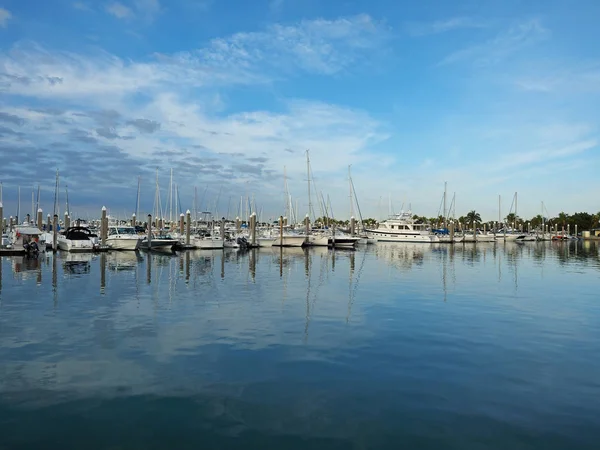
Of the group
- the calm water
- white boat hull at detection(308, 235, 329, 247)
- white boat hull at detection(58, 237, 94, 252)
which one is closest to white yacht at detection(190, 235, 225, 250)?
white boat hull at detection(58, 237, 94, 252)

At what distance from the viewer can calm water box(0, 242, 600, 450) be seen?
816 centimetres

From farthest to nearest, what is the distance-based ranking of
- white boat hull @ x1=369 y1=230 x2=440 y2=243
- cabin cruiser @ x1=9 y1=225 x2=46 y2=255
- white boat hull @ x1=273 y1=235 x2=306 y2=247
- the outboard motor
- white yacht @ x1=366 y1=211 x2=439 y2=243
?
white yacht @ x1=366 y1=211 x2=439 y2=243 < white boat hull @ x1=369 y1=230 x2=440 y2=243 < white boat hull @ x1=273 y1=235 x2=306 y2=247 < the outboard motor < cabin cruiser @ x1=9 y1=225 x2=46 y2=255

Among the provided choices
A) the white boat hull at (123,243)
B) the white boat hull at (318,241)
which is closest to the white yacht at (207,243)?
the white boat hull at (123,243)

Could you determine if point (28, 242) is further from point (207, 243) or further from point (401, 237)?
point (401, 237)

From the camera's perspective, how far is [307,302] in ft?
72.2

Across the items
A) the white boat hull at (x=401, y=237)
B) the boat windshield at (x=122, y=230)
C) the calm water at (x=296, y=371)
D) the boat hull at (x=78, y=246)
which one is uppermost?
the boat windshield at (x=122, y=230)

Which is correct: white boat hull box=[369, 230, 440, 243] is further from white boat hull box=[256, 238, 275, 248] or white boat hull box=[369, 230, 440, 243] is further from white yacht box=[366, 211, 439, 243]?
white boat hull box=[256, 238, 275, 248]

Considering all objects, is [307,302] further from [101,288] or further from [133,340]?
[101,288]

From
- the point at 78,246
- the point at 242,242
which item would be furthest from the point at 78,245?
the point at 242,242

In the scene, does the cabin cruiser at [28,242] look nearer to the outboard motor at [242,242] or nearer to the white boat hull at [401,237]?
the outboard motor at [242,242]

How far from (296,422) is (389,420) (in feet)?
5.60

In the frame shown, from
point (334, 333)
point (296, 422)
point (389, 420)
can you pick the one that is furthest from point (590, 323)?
point (296, 422)

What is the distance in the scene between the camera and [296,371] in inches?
455

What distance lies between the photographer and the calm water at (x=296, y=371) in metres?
8.16
